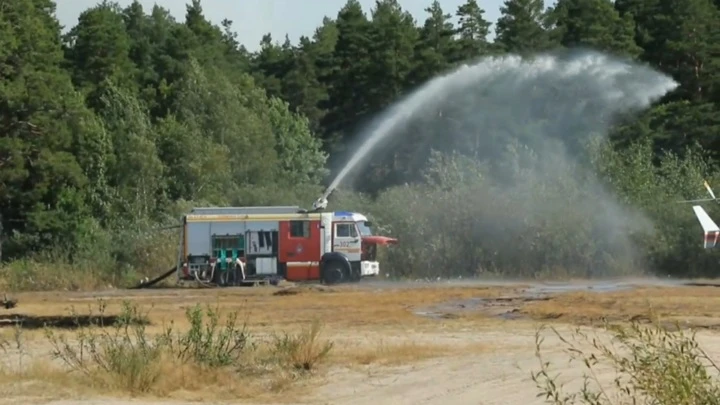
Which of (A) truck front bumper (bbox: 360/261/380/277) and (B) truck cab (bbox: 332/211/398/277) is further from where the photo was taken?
(A) truck front bumper (bbox: 360/261/380/277)

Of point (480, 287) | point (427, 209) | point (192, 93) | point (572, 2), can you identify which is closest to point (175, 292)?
point (480, 287)

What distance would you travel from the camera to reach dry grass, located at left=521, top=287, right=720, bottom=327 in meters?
27.7

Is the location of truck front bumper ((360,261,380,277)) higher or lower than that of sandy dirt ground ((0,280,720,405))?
higher

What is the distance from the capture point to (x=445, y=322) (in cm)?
2828

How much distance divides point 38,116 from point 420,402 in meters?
46.3

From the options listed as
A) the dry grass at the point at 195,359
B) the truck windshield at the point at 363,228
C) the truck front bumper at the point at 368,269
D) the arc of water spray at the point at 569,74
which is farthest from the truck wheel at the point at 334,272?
the dry grass at the point at 195,359

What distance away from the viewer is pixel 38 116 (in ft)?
197

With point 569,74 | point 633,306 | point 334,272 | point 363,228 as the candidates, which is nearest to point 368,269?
point 363,228

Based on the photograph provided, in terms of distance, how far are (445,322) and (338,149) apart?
5363 centimetres

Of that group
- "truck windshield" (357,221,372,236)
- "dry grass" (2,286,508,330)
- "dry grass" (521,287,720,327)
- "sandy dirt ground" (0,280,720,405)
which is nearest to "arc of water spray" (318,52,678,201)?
"truck windshield" (357,221,372,236)

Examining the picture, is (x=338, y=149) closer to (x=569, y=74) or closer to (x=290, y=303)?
(x=569, y=74)

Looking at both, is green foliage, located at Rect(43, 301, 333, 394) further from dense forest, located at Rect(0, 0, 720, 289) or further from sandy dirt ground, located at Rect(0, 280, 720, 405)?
dense forest, located at Rect(0, 0, 720, 289)

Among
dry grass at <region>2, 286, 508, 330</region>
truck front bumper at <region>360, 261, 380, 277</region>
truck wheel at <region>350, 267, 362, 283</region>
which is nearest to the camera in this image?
dry grass at <region>2, 286, 508, 330</region>

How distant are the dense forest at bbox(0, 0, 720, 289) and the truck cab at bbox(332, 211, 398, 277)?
6.41 meters
